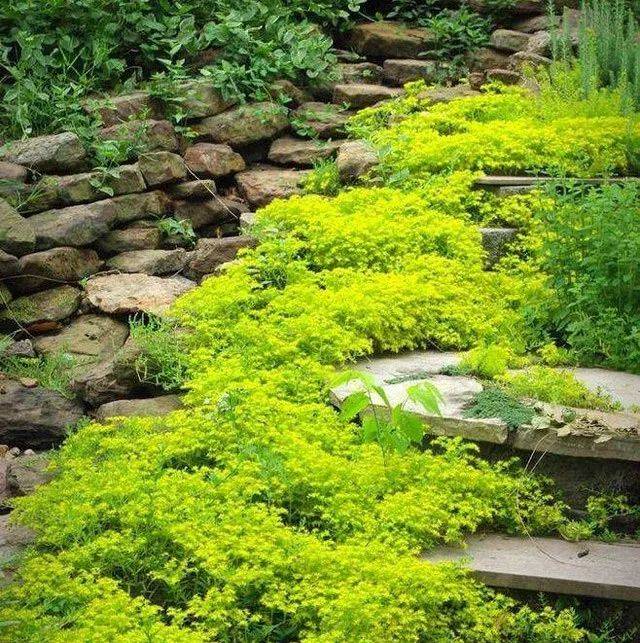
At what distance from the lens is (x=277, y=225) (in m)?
7.54

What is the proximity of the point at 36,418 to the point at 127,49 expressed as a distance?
4.57 m

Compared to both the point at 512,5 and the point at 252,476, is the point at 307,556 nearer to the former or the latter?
the point at 252,476

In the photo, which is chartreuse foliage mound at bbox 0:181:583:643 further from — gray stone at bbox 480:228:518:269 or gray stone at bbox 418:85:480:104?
gray stone at bbox 418:85:480:104

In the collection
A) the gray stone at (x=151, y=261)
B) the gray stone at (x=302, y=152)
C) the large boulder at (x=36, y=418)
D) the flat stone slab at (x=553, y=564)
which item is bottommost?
the large boulder at (x=36, y=418)

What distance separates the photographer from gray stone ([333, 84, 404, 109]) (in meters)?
10.0

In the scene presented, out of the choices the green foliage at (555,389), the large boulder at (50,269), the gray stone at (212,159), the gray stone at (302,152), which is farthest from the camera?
the gray stone at (302,152)

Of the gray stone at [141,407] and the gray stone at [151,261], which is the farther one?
the gray stone at [151,261]

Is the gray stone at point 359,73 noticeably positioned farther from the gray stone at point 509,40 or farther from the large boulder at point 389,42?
the gray stone at point 509,40

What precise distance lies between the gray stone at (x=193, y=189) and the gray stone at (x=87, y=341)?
5.47ft

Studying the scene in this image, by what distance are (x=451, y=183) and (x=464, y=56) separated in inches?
144

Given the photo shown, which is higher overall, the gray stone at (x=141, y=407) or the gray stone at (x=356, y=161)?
the gray stone at (x=356, y=161)

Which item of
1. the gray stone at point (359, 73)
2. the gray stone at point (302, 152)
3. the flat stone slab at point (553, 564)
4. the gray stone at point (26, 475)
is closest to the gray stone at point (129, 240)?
the gray stone at point (302, 152)

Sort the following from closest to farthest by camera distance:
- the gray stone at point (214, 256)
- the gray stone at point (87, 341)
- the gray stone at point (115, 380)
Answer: the gray stone at point (115, 380) < the gray stone at point (87, 341) < the gray stone at point (214, 256)

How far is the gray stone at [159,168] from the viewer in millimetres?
8727
